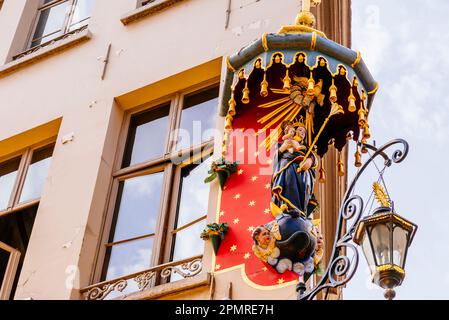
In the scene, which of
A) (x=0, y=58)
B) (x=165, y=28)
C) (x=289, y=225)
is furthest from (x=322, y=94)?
(x=0, y=58)

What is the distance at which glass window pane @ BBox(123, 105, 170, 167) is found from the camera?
10742 mm

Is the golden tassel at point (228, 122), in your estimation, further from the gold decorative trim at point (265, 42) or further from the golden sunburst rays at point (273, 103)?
the gold decorative trim at point (265, 42)

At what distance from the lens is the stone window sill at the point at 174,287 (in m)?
8.62

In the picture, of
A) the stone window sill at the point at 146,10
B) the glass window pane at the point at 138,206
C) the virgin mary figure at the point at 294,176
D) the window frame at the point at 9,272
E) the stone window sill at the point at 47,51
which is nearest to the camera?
the virgin mary figure at the point at 294,176

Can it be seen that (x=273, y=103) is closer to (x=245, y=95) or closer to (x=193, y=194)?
(x=245, y=95)

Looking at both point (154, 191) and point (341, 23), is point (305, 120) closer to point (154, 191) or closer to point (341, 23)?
point (154, 191)

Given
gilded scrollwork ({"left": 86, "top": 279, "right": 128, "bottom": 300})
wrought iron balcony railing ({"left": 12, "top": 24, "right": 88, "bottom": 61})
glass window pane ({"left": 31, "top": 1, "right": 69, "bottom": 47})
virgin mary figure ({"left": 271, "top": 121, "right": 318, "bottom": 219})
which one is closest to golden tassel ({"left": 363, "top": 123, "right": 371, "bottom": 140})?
virgin mary figure ({"left": 271, "top": 121, "right": 318, "bottom": 219})

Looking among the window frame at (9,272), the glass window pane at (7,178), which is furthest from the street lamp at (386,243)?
the glass window pane at (7,178)

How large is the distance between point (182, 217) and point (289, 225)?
6.43 feet

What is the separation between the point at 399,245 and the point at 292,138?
7.03ft

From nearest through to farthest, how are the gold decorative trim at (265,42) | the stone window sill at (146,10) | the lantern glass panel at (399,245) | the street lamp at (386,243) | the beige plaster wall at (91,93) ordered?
the street lamp at (386,243), the lantern glass panel at (399,245), the gold decorative trim at (265,42), the beige plaster wall at (91,93), the stone window sill at (146,10)

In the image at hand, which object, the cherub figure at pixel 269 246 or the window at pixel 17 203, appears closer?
the cherub figure at pixel 269 246

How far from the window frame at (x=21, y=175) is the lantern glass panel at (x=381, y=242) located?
5165 mm

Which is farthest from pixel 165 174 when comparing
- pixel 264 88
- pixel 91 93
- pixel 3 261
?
pixel 3 261
